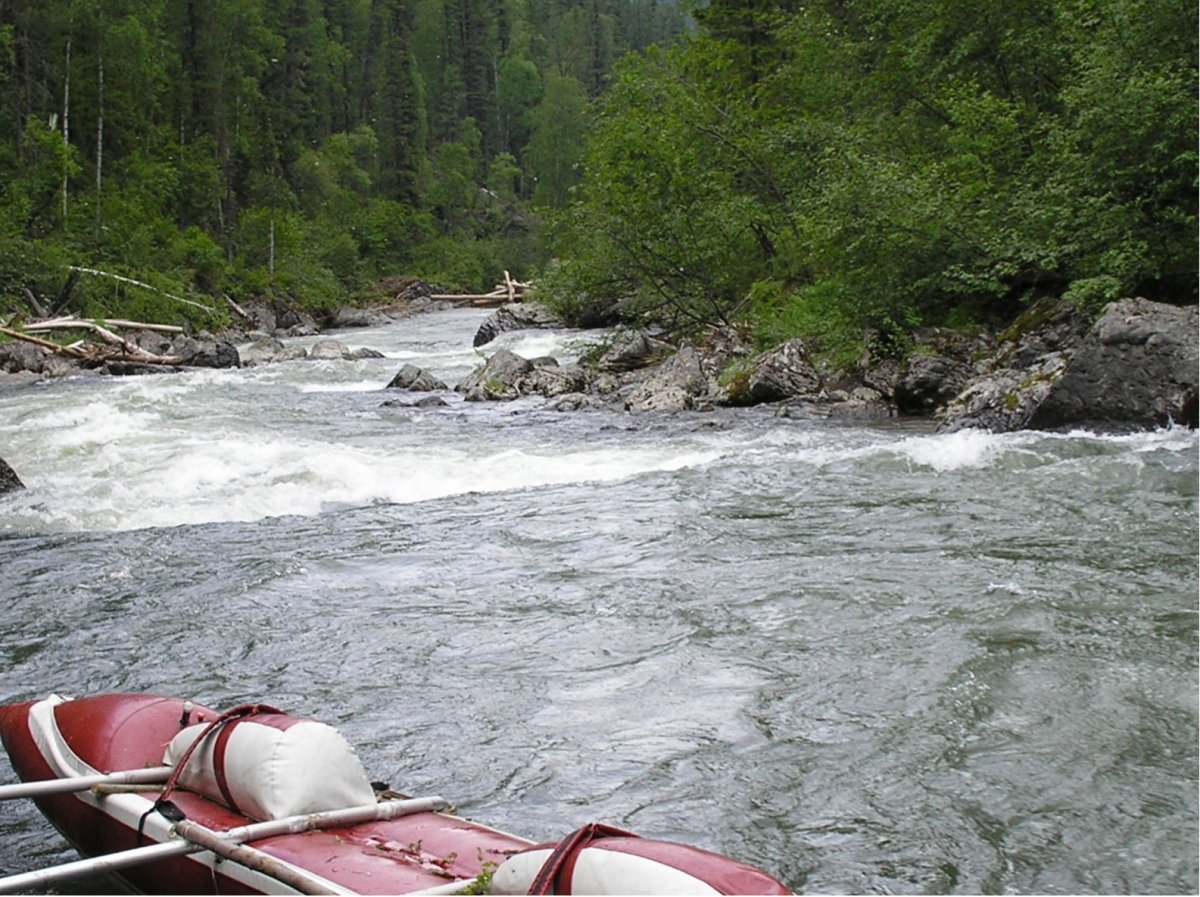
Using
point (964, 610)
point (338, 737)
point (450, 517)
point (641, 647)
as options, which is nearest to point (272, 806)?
point (338, 737)

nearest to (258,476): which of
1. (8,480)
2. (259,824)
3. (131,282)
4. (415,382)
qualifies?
(8,480)

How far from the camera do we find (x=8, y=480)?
9.09 meters

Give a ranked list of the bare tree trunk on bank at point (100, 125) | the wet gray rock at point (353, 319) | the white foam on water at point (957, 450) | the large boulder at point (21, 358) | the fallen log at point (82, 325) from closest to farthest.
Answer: the white foam on water at point (957, 450), the large boulder at point (21, 358), the fallen log at point (82, 325), the bare tree trunk on bank at point (100, 125), the wet gray rock at point (353, 319)

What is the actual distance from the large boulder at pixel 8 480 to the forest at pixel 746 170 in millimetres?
9451

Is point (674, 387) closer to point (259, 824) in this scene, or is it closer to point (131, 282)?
point (259, 824)


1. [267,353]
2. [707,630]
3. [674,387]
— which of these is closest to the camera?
[707,630]

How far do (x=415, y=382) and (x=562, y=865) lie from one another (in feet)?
50.5

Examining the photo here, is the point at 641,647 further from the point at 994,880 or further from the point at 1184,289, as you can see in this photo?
the point at 1184,289

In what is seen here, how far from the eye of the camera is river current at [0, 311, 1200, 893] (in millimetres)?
3852

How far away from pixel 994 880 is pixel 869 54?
689 inches

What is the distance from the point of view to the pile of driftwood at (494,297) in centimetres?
4091

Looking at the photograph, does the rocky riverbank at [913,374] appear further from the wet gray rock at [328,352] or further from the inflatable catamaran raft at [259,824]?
the inflatable catamaran raft at [259,824]

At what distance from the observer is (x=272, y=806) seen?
3096 mm

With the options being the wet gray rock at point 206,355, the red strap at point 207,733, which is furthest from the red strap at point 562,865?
the wet gray rock at point 206,355
